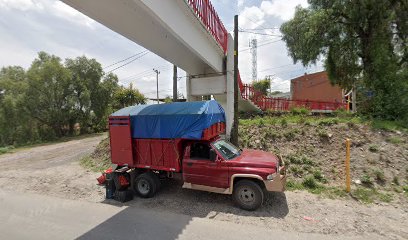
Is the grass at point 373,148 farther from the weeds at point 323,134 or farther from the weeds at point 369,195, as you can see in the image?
the weeds at point 369,195

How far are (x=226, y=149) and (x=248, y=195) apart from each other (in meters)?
1.43

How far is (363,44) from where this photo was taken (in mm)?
13531

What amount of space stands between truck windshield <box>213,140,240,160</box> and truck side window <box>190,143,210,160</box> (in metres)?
0.28


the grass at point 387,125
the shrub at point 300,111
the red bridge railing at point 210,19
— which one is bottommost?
the grass at point 387,125

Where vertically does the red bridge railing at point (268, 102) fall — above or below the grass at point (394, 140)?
above

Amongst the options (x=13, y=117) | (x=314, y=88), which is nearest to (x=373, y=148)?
(x=314, y=88)

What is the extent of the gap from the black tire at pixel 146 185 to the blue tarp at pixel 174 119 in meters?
1.21

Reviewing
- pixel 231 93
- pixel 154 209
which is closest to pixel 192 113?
pixel 154 209

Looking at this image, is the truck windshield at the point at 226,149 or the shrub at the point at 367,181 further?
the shrub at the point at 367,181

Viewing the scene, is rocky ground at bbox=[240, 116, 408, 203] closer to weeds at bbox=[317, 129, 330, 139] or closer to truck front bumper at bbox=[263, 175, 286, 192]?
weeds at bbox=[317, 129, 330, 139]

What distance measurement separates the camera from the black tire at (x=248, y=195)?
5.94 metres

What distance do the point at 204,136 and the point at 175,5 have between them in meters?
3.97

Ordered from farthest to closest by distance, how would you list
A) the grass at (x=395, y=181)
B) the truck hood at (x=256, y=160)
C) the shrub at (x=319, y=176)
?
the shrub at (x=319, y=176) → the grass at (x=395, y=181) → the truck hood at (x=256, y=160)

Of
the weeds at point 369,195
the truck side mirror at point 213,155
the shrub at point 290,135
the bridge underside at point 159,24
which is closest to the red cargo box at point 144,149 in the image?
the truck side mirror at point 213,155
